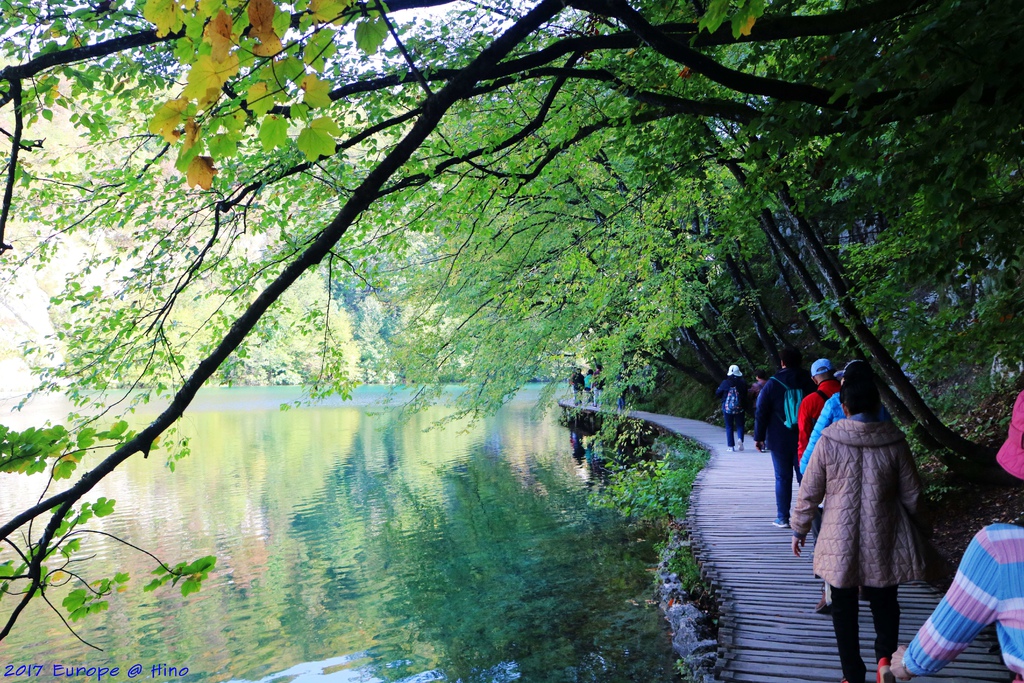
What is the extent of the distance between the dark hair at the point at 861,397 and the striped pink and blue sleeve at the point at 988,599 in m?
1.64

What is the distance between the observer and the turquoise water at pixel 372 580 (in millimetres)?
6992

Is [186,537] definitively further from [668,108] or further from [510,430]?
[510,430]

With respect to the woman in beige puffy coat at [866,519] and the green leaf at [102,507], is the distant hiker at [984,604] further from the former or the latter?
the green leaf at [102,507]

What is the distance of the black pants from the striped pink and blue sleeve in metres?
1.62

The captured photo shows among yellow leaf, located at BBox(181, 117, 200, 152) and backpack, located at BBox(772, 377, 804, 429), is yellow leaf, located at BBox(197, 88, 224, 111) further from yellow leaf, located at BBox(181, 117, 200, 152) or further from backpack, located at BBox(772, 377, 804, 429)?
backpack, located at BBox(772, 377, 804, 429)

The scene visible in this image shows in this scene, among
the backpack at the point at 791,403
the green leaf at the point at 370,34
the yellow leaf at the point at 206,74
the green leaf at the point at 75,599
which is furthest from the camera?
the backpack at the point at 791,403

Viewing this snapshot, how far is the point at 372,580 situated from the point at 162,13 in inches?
351

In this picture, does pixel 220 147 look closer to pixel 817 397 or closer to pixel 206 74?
pixel 206 74

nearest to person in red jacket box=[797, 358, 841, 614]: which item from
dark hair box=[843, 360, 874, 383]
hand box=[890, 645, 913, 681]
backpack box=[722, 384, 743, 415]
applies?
dark hair box=[843, 360, 874, 383]

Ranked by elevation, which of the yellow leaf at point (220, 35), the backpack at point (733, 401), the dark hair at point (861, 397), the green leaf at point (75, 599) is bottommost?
the backpack at point (733, 401)

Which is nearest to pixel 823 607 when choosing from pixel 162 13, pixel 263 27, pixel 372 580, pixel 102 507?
pixel 102 507

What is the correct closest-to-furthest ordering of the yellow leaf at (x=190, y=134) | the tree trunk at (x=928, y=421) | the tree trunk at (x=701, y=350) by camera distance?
the yellow leaf at (x=190, y=134) → the tree trunk at (x=928, y=421) → the tree trunk at (x=701, y=350)

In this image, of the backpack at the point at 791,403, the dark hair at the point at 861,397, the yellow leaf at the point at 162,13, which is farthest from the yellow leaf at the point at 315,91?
the backpack at the point at 791,403

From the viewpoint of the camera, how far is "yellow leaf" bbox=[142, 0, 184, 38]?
1744 mm
